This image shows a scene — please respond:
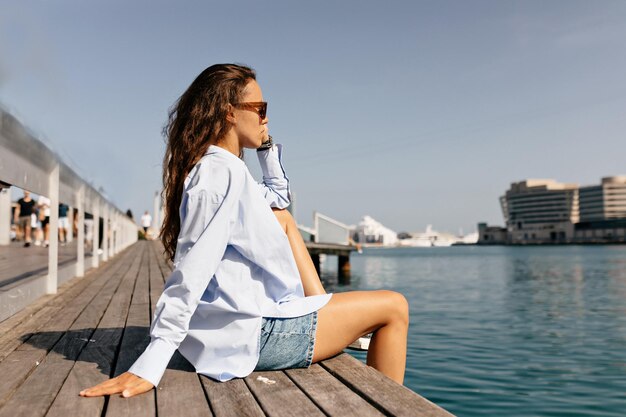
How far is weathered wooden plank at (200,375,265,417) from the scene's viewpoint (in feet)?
5.94

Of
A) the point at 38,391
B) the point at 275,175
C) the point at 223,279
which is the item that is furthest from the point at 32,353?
the point at 275,175

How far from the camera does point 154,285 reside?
6.86 m

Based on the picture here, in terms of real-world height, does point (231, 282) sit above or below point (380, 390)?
above

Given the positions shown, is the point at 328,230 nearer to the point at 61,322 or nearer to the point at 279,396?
the point at 61,322

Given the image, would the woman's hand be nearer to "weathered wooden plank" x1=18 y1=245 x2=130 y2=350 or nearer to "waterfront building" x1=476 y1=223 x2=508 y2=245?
"weathered wooden plank" x1=18 y1=245 x2=130 y2=350

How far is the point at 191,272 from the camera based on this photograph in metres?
1.99

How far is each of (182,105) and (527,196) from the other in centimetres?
15471

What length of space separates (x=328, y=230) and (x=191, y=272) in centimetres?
2610

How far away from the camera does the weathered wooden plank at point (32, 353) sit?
2271 mm

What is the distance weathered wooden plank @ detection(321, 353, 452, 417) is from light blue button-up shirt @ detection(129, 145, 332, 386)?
298 millimetres

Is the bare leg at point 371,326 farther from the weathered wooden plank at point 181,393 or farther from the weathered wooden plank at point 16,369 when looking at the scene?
the weathered wooden plank at point 16,369

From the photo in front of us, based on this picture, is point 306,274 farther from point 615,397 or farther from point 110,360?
point 615,397

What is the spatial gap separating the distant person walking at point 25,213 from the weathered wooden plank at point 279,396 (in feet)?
10.7

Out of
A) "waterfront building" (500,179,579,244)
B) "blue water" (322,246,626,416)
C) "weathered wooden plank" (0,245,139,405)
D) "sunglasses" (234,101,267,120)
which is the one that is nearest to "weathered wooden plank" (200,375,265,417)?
"weathered wooden plank" (0,245,139,405)
